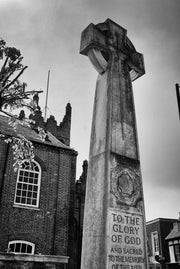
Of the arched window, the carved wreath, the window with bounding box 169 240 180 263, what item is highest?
the arched window

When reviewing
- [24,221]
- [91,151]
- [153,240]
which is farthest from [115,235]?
[153,240]

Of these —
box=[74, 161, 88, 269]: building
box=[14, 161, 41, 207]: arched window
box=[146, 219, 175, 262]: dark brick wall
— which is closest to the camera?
box=[14, 161, 41, 207]: arched window

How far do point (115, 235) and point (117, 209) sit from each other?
0.36 meters

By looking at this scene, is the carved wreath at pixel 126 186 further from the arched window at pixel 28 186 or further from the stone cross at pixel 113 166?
the arched window at pixel 28 186

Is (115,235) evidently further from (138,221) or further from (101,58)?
(101,58)

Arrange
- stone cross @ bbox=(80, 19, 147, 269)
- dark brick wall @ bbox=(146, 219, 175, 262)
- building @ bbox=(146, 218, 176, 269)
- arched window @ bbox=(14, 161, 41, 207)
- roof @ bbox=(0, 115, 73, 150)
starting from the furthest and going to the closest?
1. building @ bbox=(146, 218, 176, 269)
2. dark brick wall @ bbox=(146, 219, 175, 262)
3. roof @ bbox=(0, 115, 73, 150)
4. arched window @ bbox=(14, 161, 41, 207)
5. stone cross @ bbox=(80, 19, 147, 269)

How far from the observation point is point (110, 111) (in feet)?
15.5

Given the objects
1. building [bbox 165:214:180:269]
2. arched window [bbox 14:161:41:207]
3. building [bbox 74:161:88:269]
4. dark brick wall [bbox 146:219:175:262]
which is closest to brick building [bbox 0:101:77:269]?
arched window [bbox 14:161:41:207]

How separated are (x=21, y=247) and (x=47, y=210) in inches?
99.6

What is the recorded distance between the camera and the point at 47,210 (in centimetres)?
1620

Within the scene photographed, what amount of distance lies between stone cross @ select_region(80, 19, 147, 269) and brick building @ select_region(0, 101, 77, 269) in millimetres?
10979

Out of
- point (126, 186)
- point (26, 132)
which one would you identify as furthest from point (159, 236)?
point (126, 186)

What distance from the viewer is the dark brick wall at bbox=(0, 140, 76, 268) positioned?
48.8 ft

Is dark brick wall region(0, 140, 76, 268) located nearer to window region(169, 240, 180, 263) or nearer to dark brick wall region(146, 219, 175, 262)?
window region(169, 240, 180, 263)
